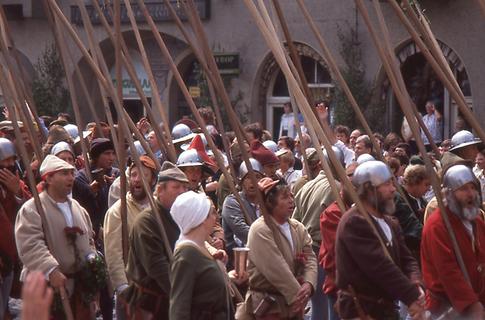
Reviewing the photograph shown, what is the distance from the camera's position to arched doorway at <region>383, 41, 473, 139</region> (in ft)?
69.6

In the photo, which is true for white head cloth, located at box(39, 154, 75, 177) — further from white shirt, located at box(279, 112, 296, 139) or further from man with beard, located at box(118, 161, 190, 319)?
white shirt, located at box(279, 112, 296, 139)

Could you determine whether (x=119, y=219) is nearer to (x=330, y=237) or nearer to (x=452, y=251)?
(x=330, y=237)

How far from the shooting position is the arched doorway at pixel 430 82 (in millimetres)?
21219

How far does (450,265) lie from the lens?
695 centimetres

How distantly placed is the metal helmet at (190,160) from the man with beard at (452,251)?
2277 mm

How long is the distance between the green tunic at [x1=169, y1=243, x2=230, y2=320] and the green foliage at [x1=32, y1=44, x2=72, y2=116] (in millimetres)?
19763

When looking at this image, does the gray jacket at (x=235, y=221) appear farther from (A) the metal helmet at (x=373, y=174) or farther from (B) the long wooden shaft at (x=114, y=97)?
(A) the metal helmet at (x=373, y=174)

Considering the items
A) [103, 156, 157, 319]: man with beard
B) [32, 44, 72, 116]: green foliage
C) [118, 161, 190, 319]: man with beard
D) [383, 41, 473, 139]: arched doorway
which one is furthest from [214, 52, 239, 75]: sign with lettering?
[118, 161, 190, 319]: man with beard

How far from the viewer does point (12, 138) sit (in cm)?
1181

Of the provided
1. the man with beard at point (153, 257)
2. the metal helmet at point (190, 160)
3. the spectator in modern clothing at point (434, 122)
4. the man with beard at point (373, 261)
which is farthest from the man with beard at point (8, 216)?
the spectator in modern clothing at point (434, 122)

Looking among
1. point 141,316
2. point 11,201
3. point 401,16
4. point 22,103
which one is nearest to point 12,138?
point 11,201

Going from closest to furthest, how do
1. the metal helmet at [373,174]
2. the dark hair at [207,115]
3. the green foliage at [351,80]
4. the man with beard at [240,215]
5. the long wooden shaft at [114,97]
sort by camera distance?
the metal helmet at [373,174]
the long wooden shaft at [114,97]
the man with beard at [240,215]
the dark hair at [207,115]
the green foliage at [351,80]

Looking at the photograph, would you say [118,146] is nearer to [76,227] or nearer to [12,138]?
[76,227]

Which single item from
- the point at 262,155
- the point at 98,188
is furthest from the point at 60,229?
the point at 262,155
